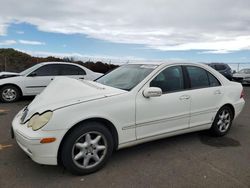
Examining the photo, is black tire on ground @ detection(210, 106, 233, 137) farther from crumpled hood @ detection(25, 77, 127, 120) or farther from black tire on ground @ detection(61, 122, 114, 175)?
black tire on ground @ detection(61, 122, 114, 175)

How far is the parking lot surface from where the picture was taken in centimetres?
316

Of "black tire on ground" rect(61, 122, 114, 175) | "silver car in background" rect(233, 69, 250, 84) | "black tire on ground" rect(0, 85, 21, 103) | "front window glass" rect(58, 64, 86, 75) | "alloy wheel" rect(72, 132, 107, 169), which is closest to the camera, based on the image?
"black tire on ground" rect(61, 122, 114, 175)

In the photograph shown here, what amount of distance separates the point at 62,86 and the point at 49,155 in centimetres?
118

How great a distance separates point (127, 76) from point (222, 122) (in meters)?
2.15

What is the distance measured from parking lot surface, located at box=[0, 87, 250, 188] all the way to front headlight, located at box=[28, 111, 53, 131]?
2.26 ft

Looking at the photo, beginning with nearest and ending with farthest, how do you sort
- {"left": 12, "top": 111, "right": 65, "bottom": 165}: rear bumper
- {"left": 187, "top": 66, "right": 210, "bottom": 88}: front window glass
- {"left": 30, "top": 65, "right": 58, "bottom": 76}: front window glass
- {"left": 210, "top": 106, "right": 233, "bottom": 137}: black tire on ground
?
{"left": 12, "top": 111, "right": 65, "bottom": 165}: rear bumper, {"left": 187, "top": 66, "right": 210, "bottom": 88}: front window glass, {"left": 210, "top": 106, "right": 233, "bottom": 137}: black tire on ground, {"left": 30, "top": 65, "right": 58, "bottom": 76}: front window glass

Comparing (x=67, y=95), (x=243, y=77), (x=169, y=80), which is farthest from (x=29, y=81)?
(x=243, y=77)

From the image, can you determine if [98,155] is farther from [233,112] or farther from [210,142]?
[233,112]

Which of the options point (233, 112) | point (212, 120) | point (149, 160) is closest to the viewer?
point (149, 160)

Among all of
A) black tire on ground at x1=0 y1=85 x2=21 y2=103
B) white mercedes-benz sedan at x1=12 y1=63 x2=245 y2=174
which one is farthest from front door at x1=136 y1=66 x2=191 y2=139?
black tire on ground at x1=0 y1=85 x2=21 y2=103

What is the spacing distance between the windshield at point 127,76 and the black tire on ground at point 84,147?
82 cm

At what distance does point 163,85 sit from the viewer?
13.4 feet

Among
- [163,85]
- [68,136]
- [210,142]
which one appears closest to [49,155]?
[68,136]

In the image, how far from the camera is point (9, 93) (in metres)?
8.67
